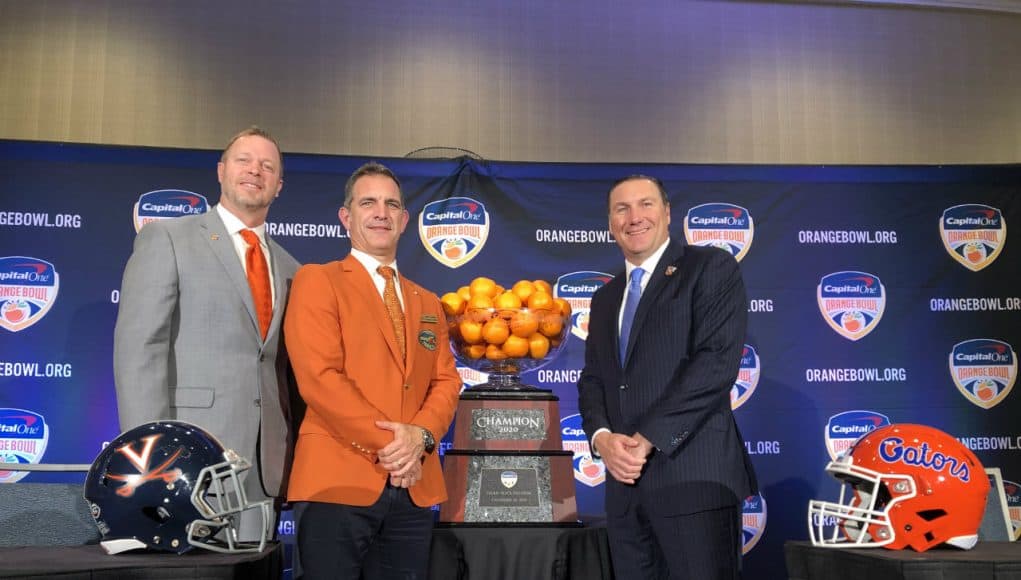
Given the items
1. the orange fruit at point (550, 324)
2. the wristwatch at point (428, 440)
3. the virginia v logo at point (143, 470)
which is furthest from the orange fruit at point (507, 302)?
the virginia v logo at point (143, 470)

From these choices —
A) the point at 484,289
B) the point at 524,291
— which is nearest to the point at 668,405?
the point at 524,291

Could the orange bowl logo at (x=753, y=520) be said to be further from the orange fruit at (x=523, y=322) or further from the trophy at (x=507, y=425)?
the orange fruit at (x=523, y=322)

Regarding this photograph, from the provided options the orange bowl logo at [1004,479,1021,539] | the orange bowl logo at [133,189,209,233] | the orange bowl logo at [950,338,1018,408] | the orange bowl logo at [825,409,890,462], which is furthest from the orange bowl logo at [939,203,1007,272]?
the orange bowl logo at [133,189,209,233]

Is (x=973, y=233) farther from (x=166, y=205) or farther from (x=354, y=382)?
(x=166, y=205)

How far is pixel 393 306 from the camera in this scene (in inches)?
102

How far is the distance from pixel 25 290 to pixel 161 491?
2.91 metres

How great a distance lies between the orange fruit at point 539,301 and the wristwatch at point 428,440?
0.67 meters

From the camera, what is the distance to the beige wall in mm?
4855

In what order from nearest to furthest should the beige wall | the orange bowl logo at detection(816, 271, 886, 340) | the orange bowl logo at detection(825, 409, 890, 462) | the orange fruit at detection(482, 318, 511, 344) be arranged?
the orange fruit at detection(482, 318, 511, 344) < the orange bowl logo at detection(825, 409, 890, 462) < the orange bowl logo at detection(816, 271, 886, 340) < the beige wall

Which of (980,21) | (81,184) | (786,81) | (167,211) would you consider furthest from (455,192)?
(980,21)

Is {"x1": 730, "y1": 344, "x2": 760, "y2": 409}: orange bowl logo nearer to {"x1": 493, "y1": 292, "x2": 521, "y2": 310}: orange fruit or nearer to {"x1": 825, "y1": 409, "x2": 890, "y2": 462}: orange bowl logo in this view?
{"x1": 825, "y1": 409, "x2": 890, "y2": 462}: orange bowl logo

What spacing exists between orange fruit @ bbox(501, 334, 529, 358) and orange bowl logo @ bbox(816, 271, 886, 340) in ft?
7.61

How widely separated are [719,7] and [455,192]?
219 cm

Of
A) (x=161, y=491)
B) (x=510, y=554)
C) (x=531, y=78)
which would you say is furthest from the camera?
(x=531, y=78)
